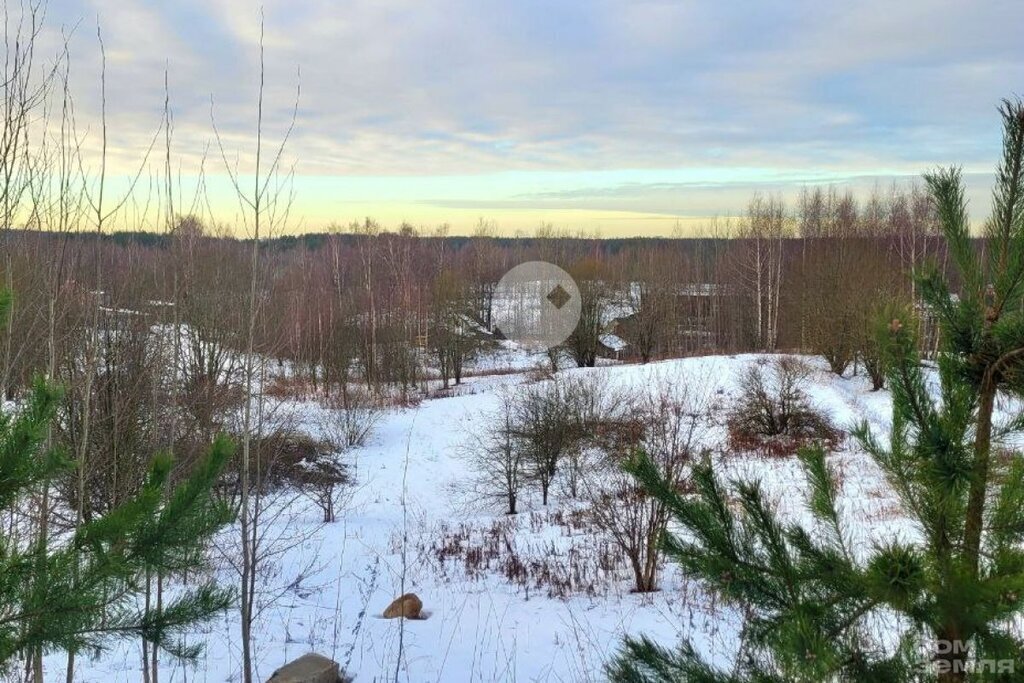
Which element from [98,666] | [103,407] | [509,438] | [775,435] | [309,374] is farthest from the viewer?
[309,374]

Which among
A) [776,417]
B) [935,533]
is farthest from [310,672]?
[776,417]

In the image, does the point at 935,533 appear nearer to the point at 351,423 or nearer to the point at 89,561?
the point at 89,561

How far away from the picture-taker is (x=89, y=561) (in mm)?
2164

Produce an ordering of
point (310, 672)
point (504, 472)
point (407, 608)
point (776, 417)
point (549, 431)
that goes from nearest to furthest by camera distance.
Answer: point (310, 672)
point (407, 608)
point (504, 472)
point (549, 431)
point (776, 417)

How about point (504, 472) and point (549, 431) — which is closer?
point (504, 472)

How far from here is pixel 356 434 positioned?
19.6 m

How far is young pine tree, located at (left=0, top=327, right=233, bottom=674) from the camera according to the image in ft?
6.74

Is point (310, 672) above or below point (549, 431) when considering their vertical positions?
below

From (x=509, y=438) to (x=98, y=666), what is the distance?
372 inches

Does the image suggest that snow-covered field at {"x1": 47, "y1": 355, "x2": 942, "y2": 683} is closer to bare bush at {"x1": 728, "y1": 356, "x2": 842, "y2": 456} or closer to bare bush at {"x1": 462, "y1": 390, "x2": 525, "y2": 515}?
bare bush at {"x1": 462, "y1": 390, "x2": 525, "y2": 515}

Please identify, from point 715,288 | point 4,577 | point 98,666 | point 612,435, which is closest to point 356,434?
point 612,435

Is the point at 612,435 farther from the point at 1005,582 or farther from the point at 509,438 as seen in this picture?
the point at 1005,582

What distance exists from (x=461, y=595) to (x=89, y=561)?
6.54 metres

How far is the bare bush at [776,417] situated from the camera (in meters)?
17.2
